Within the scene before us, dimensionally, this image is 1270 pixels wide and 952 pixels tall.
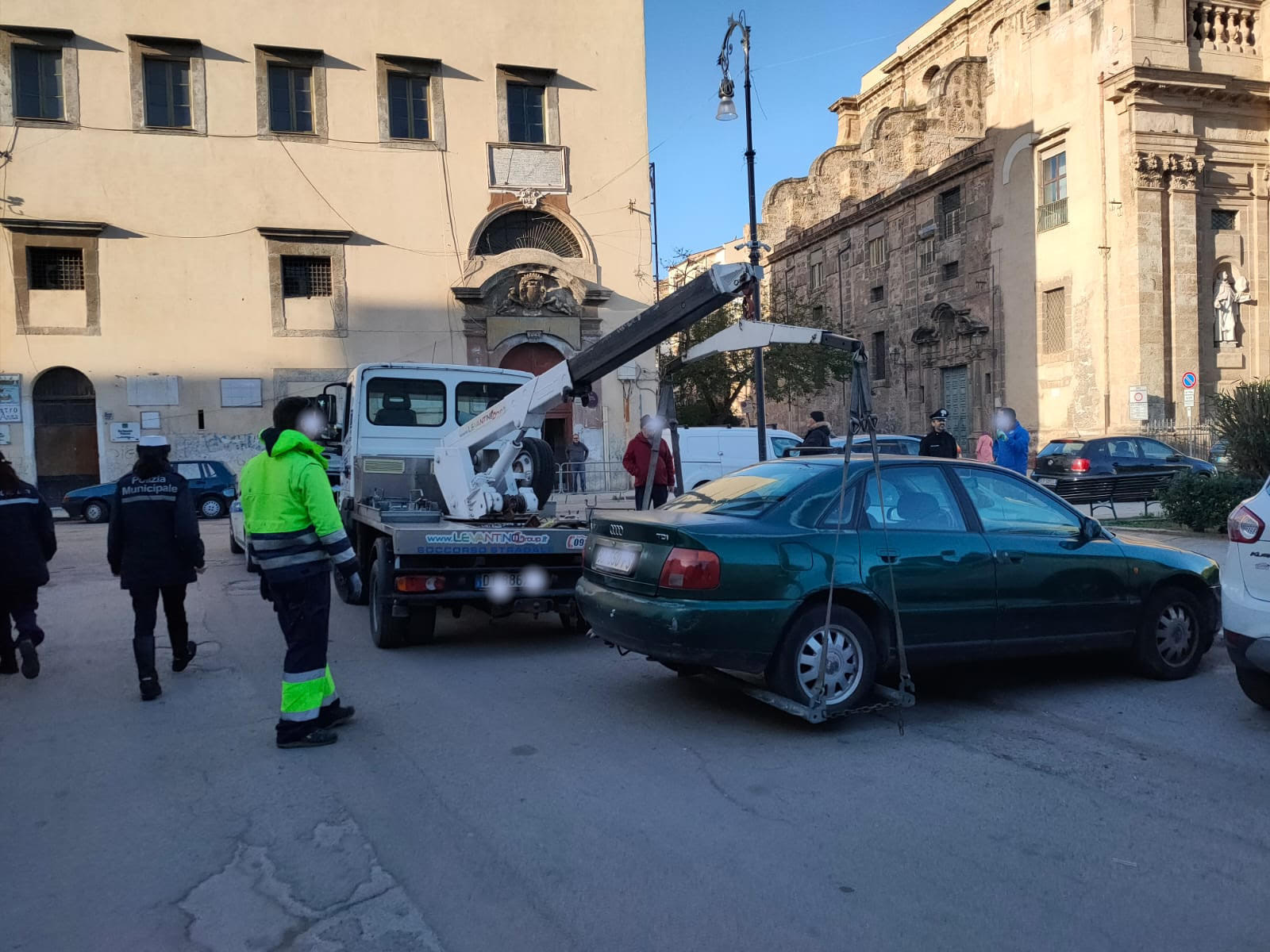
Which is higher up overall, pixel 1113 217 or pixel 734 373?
pixel 1113 217

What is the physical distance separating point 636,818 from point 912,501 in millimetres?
2758

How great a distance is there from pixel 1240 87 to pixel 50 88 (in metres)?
31.1

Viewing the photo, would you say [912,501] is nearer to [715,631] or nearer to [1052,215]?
[715,631]

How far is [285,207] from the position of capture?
2502 cm

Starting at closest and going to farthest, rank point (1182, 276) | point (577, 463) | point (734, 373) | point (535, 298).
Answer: point (577, 463) < point (535, 298) < point (1182, 276) < point (734, 373)

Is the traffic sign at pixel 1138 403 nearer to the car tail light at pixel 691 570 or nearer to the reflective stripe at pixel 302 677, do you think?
the car tail light at pixel 691 570

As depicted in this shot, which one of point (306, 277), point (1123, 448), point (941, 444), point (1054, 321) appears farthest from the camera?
point (1054, 321)

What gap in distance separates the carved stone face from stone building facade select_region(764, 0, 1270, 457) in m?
15.7

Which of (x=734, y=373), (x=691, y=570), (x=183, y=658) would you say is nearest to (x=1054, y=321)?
(x=734, y=373)

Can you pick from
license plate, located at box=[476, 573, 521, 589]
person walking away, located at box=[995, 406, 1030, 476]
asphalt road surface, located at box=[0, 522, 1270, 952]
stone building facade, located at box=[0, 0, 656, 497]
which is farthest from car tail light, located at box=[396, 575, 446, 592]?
stone building facade, located at box=[0, 0, 656, 497]

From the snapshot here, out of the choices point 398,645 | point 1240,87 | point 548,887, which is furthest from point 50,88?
point 1240,87

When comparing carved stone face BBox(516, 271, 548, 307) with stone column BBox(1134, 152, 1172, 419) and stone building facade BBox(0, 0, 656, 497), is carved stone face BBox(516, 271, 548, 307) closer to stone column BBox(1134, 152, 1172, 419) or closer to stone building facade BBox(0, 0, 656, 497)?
stone building facade BBox(0, 0, 656, 497)

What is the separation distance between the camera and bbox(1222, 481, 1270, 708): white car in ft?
17.9

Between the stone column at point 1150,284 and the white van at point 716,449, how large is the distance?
45.0ft
